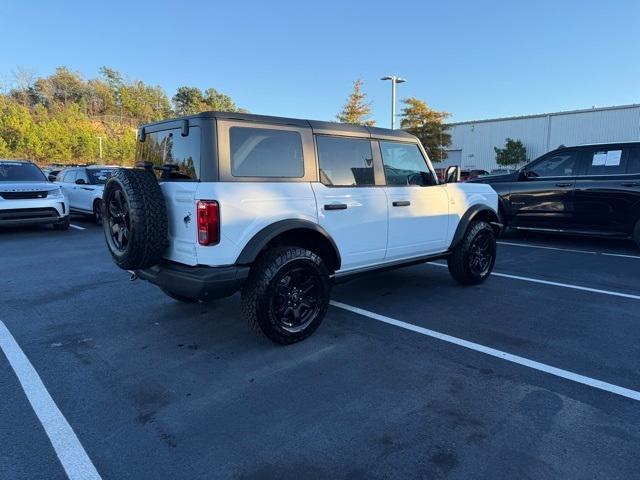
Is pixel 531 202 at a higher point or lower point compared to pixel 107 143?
lower

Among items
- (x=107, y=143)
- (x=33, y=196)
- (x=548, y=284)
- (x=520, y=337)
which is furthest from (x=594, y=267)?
(x=107, y=143)

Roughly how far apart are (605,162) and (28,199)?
11.9m

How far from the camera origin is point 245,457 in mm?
2355

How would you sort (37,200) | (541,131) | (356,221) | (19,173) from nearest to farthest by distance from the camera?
(356,221)
(37,200)
(19,173)
(541,131)

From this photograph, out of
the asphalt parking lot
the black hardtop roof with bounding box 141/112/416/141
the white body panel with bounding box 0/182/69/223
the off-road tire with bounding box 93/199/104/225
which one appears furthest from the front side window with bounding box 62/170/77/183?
the black hardtop roof with bounding box 141/112/416/141

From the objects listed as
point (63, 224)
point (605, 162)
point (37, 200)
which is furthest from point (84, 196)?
point (605, 162)

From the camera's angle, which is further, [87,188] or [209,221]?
[87,188]

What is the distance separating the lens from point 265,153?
3727 mm

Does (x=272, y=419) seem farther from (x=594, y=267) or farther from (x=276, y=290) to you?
(x=594, y=267)

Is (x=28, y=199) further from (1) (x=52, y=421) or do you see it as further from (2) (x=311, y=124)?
(1) (x=52, y=421)

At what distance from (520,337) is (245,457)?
2.74 metres

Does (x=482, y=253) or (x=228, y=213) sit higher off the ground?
(x=228, y=213)

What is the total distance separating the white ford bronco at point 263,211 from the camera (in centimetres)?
340

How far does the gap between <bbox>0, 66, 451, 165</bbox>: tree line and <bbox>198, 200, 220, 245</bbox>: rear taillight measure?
25350mm
